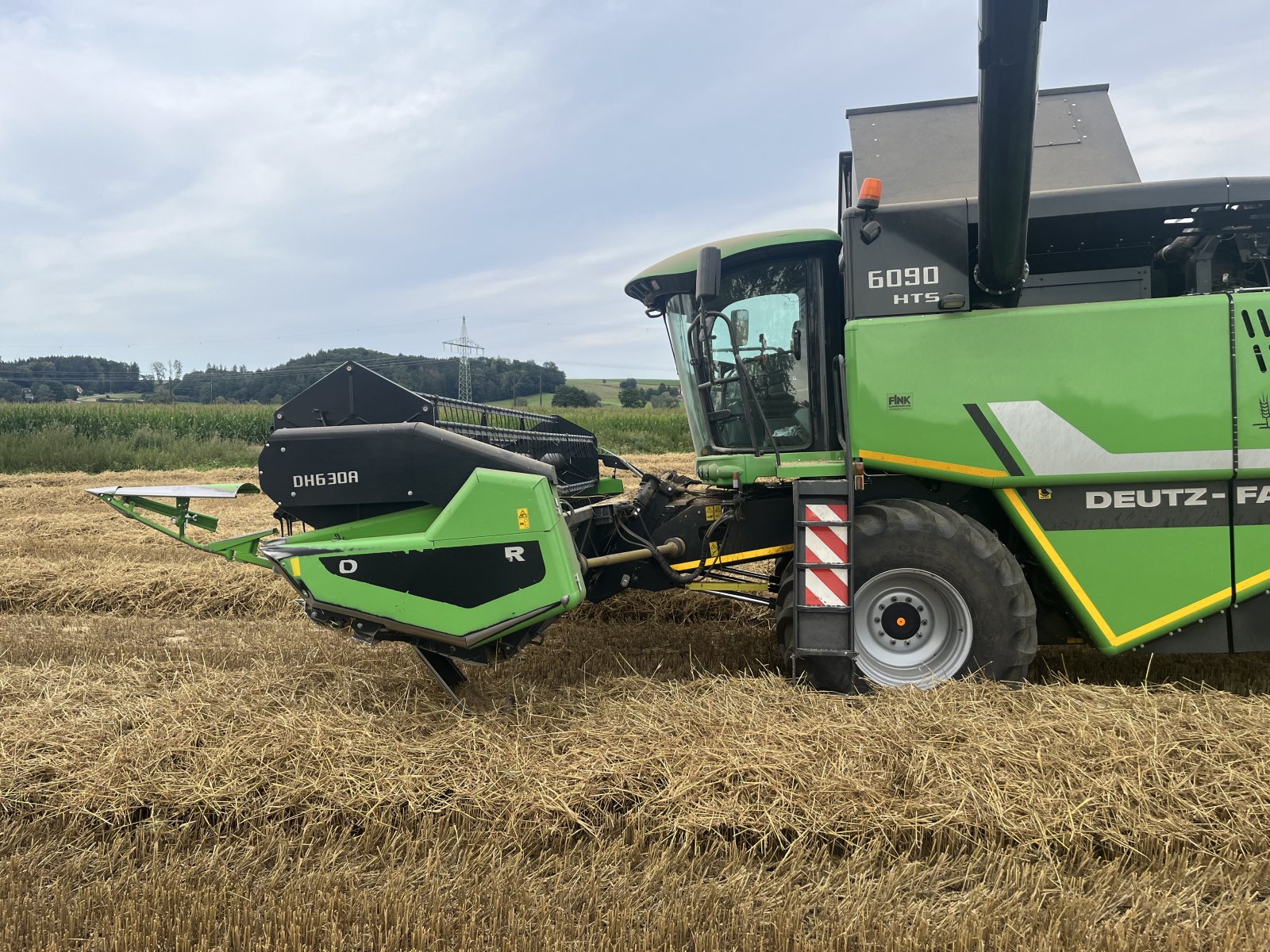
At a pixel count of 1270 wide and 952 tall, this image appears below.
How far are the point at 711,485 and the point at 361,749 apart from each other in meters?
2.16

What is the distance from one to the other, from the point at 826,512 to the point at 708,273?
1112 millimetres

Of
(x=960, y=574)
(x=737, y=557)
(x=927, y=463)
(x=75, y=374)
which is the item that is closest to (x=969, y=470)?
(x=927, y=463)

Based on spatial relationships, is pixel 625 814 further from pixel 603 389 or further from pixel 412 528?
pixel 603 389

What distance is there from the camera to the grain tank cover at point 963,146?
402 cm

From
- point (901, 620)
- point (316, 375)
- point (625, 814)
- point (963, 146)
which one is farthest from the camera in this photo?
point (316, 375)

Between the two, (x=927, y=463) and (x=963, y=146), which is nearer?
(x=927, y=463)

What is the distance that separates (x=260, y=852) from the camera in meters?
2.49

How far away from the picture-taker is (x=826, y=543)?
3.51 metres

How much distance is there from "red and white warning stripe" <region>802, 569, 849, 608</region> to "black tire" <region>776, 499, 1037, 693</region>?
92 mm

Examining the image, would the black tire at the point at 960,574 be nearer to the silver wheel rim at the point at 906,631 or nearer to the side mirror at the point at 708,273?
the silver wheel rim at the point at 906,631

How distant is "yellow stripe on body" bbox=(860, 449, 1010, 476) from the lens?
3.47 metres

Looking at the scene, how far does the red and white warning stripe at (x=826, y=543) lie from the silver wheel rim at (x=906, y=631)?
0.19 metres

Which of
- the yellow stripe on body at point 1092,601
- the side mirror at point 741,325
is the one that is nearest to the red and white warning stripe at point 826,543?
the yellow stripe on body at point 1092,601

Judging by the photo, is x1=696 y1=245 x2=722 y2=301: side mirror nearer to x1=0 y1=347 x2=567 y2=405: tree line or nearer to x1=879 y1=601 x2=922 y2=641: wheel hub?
x1=879 y1=601 x2=922 y2=641: wheel hub
